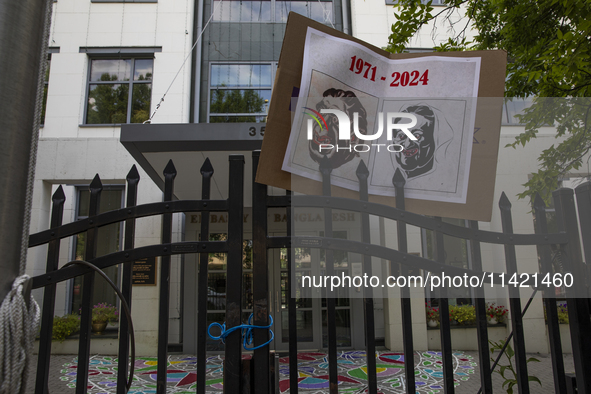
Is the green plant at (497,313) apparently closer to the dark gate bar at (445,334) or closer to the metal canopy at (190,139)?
the metal canopy at (190,139)

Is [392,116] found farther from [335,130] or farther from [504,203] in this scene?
[504,203]

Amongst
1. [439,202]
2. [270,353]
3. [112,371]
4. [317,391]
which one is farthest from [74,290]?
[439,202]

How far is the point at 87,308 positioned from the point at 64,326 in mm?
8146

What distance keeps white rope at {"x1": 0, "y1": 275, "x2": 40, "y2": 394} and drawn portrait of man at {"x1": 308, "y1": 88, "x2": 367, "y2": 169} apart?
4.28 feet

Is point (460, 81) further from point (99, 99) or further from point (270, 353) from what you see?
point (99, 99)

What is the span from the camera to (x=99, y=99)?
10.1 meters

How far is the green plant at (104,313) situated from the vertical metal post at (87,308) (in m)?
7.84

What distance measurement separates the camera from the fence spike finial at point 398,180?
6.24 ft

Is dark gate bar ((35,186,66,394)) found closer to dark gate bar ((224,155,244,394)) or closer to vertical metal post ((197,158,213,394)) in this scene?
vertical metal post ((197,158,213,394))

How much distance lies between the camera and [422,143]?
1.93 meters

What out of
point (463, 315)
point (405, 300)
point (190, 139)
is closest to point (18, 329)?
point (405, 300)

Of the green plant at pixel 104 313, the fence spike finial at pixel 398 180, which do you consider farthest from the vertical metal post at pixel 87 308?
the green plant at pixel 104 313

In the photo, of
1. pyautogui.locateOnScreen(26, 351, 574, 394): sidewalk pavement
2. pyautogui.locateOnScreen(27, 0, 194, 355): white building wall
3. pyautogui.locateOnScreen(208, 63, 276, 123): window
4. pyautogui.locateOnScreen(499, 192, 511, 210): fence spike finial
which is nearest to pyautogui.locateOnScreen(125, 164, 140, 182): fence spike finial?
pyautogui.locateOnScreen(499, 192, 511, 210): fence spike finial

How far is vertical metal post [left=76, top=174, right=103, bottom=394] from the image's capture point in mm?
1947
